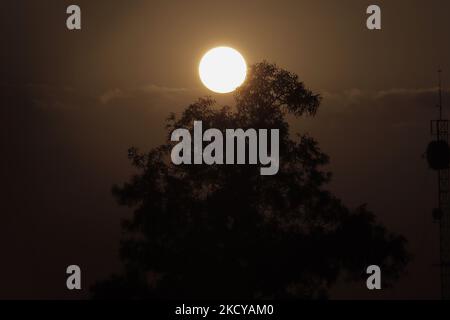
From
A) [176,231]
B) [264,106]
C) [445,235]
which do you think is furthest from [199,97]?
[445,235]

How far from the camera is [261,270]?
792 inches

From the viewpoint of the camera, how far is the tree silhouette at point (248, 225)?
66.2 ft

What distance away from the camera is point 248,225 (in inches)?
804

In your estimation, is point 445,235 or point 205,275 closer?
point 205,275

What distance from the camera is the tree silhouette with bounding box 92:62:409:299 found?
2017 centimetres

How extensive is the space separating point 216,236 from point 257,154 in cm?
Result: 209
